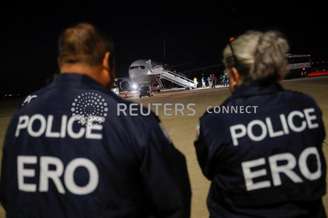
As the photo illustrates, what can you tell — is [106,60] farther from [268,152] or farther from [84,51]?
[268,152]

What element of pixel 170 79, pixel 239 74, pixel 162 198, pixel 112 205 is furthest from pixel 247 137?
pixel 170 79

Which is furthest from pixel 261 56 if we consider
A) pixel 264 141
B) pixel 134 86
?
pixel 134 86

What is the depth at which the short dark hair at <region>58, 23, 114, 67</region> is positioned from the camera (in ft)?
6.00

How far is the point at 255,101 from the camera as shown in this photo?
202 centimetres

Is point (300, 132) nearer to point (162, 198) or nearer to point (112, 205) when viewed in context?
point (162, 198)

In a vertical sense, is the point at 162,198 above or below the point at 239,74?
below

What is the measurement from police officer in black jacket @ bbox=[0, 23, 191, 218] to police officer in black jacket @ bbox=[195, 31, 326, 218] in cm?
32

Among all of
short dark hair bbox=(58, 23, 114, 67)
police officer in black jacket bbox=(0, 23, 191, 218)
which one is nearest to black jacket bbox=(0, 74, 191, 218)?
police officer in black jacket bbox=(0, 23, 191, 218)

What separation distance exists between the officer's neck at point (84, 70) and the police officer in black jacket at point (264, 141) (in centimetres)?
72

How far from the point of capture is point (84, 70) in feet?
6.11

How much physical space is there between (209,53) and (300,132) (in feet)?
204

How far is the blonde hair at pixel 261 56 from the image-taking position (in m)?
2.03

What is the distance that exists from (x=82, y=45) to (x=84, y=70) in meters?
0.13

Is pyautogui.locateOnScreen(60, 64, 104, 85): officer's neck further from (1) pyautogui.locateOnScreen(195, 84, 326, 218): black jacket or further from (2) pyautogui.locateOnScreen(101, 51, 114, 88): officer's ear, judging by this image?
(1) pyautogui.locateOnScreen(195, 84, 326, 218): black jacket
